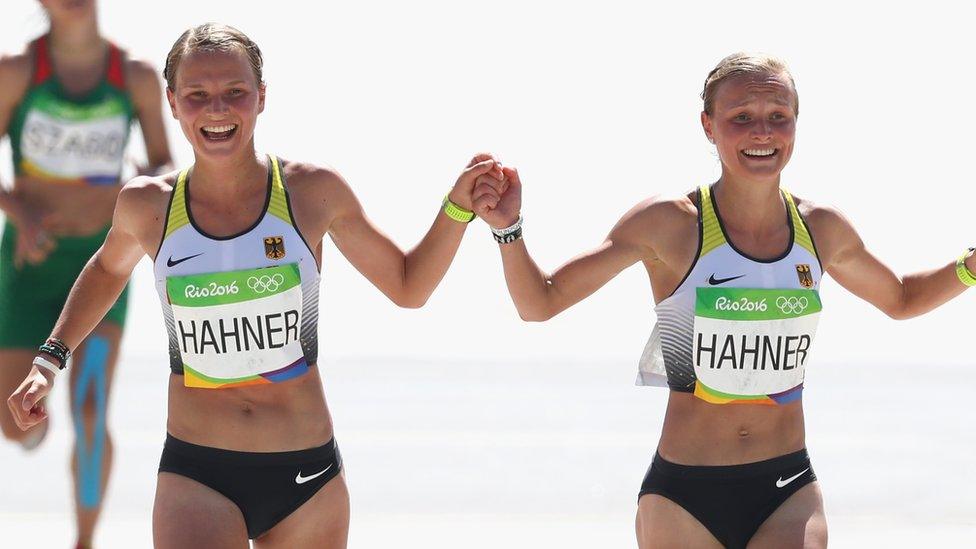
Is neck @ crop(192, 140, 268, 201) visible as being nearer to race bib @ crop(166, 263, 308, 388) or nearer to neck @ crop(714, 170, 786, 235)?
race bib @ crop(166, 263, 308, 388)

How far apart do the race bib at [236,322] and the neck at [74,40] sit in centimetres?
205

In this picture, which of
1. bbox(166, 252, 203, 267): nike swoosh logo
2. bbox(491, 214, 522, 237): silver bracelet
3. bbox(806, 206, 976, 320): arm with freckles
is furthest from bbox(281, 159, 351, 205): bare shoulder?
bbox(806, 206, 976, 320): arm with freckles

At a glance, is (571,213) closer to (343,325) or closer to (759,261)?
(343,325)

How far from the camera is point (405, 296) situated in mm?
3822

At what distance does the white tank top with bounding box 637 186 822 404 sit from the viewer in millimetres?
3680

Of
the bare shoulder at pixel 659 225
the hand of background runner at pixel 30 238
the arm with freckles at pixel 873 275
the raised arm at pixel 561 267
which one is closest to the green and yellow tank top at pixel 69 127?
the hand of background runner at pixel 30 238

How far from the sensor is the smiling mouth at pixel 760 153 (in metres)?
3.70

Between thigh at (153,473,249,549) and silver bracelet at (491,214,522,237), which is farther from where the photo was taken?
silver bracelet at (491,214,522,237)

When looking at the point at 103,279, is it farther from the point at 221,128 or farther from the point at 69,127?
the point at 69,127

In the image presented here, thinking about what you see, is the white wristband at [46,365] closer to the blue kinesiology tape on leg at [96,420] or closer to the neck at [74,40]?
the blue kinesiology tape on leg at [96,420]

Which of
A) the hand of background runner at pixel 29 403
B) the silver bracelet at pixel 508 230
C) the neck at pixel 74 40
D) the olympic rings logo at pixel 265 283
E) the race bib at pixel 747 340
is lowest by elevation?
the hand of background runner at pixel 29 403

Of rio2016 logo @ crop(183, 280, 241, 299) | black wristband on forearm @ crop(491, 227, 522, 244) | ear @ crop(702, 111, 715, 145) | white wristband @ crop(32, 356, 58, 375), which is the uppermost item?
ear @ crop(702, 111, 715, 145)

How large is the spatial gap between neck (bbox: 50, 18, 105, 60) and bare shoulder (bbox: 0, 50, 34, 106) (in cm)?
12

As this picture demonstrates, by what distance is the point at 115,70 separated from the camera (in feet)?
17.6
